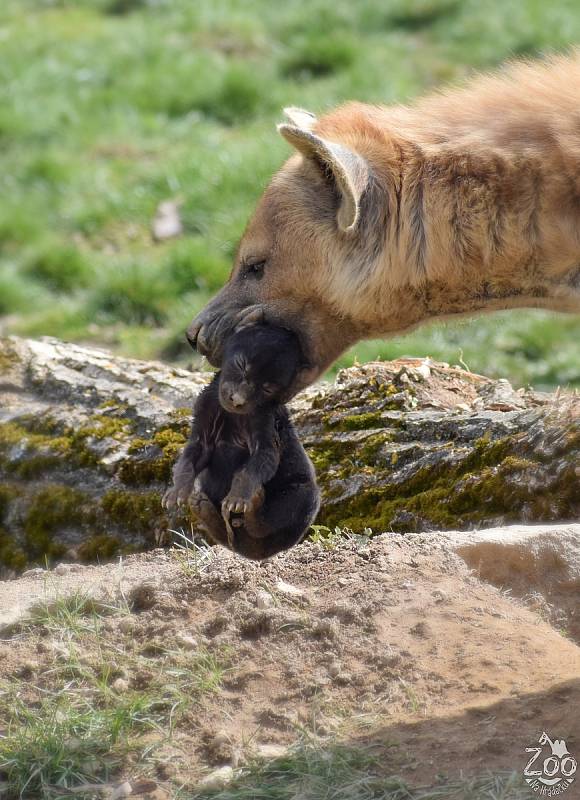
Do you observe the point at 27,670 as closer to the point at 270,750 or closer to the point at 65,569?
the point at 65,569

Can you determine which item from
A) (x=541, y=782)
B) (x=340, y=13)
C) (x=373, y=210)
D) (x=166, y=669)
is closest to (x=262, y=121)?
(x=340, y=13)

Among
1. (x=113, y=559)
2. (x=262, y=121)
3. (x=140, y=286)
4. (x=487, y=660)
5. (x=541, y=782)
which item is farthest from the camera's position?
(x=262, y=121)

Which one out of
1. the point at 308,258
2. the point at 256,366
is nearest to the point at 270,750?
the point at 256,366

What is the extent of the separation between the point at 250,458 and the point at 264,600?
1.52ft

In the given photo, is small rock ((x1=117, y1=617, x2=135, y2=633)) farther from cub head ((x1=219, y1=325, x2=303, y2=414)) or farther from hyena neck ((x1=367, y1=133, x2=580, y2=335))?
hyena neck ((x1=367, y1=133, x2=580, y2=335))

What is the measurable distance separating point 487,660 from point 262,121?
7.26m

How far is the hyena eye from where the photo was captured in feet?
12.8

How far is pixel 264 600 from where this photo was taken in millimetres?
3836

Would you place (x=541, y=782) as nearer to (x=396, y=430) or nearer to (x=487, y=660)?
(x=487, y=660)

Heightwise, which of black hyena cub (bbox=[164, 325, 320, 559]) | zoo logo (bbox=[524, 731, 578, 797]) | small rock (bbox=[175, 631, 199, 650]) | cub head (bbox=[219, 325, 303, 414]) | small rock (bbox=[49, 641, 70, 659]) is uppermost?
cub head (bbox=[219, 325, 303, 414])

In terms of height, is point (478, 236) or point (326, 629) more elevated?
point (478, 236)

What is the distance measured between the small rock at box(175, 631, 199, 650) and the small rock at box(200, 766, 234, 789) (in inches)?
21.1

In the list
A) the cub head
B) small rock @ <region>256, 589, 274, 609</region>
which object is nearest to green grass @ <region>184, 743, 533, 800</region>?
small rock @ <region>256, 589, 274, 609</region>

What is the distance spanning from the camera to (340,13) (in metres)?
11.4
